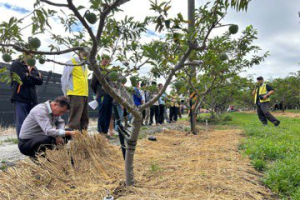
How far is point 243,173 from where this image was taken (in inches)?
98.6

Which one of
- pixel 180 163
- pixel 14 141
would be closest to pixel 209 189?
pixel 180 163

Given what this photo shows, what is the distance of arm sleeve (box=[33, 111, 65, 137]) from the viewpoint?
9.36 ft

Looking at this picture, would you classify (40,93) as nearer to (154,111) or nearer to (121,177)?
(154,111)

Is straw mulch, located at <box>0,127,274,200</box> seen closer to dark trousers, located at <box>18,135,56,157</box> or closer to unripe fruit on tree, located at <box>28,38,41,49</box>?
dark trousers, located at <box>18,135,56,157</box>

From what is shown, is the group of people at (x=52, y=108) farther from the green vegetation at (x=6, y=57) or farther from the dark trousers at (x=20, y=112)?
the green vegetation at (x=6, y=57)

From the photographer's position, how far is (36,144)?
2832mm

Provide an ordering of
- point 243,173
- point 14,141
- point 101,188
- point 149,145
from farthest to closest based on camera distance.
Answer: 1. point 14,141
2. point 149,145
3. point 243,173
4. point 101,188

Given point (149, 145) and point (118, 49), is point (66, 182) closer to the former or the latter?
point (118, 49)


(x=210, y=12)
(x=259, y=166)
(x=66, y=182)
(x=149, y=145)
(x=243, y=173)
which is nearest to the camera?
(x=210, y=12)

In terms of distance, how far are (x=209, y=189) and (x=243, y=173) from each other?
611 millimetres

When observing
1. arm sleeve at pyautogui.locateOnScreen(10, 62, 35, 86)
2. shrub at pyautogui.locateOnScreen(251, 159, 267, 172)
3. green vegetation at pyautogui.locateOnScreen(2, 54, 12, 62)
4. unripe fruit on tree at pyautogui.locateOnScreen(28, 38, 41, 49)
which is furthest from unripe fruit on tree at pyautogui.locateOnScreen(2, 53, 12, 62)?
shrub at pyautogui.locateOnScreen(251, 159, 267, 172)

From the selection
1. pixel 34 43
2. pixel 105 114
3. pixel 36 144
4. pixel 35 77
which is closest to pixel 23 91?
pixel 35 77

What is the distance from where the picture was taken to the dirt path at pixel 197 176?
2.02 meters

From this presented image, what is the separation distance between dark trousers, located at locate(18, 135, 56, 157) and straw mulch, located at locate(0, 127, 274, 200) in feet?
1.11
